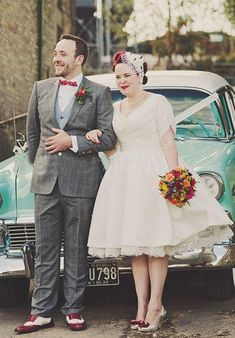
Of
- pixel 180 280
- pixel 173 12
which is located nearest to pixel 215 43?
pixel 173 12

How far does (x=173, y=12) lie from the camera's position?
25.3 m

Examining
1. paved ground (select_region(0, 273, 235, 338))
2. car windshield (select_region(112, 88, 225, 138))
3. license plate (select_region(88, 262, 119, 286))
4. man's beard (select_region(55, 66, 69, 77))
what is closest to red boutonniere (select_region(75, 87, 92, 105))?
man's beard (select_region(55, 66, 69, 77))

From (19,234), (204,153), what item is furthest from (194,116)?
(19,234)

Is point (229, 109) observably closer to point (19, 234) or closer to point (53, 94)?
point (53, 94)

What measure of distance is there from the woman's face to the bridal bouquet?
61 cm

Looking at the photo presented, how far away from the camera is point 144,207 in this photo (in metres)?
4.59

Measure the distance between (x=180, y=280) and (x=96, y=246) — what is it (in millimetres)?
2323

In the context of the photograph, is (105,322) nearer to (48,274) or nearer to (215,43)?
(48,274)

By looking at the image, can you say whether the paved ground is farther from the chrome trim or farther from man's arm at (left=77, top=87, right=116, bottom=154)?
man's arm at (left=77, top=87, right=116, bottom=154)

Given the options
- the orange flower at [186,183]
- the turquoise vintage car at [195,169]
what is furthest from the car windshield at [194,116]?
the orange flower at [186,183]

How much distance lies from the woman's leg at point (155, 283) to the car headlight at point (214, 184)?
30.0 inches

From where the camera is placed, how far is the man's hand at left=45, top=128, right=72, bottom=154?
15.5 ft

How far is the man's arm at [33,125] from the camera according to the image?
494cm

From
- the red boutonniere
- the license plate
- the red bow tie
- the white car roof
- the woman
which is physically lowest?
the license plate
